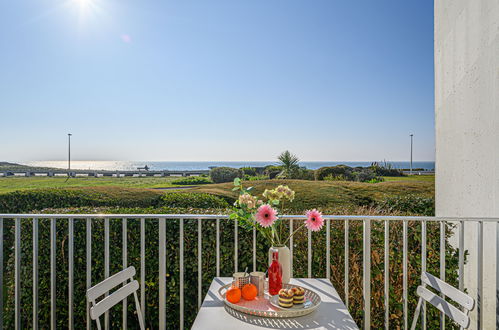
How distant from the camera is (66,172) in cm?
861

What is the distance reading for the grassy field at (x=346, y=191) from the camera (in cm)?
627

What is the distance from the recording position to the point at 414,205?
4.48 m

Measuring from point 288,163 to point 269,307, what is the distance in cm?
698

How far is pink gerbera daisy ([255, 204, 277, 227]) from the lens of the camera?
4.66 feet

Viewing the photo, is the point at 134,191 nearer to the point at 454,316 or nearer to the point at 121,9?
the point at 121,9

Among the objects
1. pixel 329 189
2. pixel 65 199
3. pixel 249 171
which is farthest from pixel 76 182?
pixel 329 189

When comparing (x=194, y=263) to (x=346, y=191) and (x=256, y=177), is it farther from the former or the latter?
(x=256, y=177)

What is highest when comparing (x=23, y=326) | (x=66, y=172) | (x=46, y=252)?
(x=66, y=172)

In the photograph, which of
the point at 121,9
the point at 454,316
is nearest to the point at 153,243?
the point at 454,316

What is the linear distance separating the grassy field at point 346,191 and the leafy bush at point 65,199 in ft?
5.24

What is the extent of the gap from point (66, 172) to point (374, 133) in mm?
8266

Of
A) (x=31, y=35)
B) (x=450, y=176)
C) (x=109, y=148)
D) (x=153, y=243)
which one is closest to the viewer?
(x=153, y=243)

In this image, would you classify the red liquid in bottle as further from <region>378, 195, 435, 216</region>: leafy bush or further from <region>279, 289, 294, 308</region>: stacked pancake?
<region>378, 195, 435, 216</region>: leafy bush

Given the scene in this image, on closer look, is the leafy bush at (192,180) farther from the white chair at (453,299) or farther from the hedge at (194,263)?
the white chair at (453,299)
